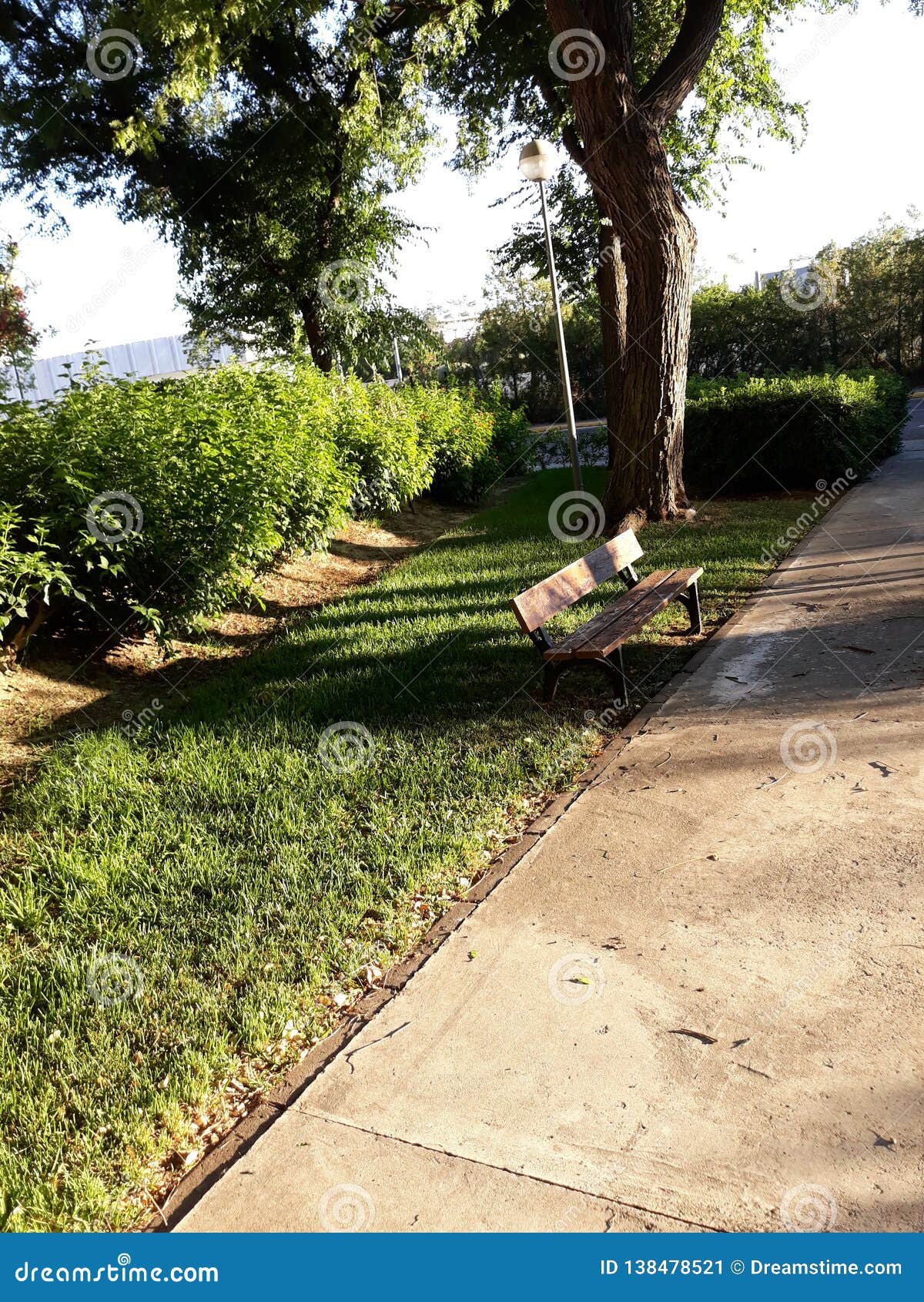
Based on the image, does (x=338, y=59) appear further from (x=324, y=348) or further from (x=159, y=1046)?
(x=159, y=1046)

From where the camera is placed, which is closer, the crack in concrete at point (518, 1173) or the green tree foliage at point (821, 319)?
the crack in concrete at point (518, 1173)

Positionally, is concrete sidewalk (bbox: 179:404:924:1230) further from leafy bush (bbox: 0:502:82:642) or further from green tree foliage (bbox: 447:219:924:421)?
green tree foliage (bbox: 447:219:924:421)

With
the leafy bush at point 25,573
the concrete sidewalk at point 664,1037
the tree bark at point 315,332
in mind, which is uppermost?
the tree bark at point 315,332

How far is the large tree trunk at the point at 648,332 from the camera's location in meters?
10.2

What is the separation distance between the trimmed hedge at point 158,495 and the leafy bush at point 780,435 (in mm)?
6316

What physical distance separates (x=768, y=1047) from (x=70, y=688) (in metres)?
5.24

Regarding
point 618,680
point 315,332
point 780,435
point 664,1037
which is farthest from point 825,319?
point 664,1037

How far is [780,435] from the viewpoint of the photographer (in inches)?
505

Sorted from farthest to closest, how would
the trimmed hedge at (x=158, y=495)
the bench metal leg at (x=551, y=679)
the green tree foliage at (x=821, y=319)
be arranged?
the green tree foliage at (x=821, y=319), the trimmed hedge at (x=158, y=495), the bench metal leg at (x=551, y=679)

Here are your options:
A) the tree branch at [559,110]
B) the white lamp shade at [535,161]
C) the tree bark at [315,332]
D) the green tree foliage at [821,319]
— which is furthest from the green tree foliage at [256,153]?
the green tree foliage at [821,319]

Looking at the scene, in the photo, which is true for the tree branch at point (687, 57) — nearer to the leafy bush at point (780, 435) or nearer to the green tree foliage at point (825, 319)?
the leafy bush at point (780, 435)

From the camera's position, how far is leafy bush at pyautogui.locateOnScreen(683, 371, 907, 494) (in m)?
12.5

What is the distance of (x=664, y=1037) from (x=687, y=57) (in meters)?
11.3

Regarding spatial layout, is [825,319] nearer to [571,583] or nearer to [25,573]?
[571,583]
